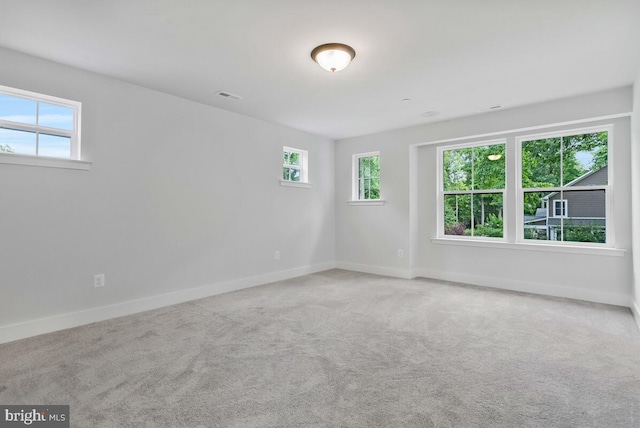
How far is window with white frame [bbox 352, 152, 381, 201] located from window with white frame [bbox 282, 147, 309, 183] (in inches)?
39.1

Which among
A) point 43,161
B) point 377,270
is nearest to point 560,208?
point 377,270

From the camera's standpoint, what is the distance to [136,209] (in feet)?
12.3

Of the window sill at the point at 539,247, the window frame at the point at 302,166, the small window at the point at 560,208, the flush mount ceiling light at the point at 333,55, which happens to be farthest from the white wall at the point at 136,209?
the small window at the point at 560,208

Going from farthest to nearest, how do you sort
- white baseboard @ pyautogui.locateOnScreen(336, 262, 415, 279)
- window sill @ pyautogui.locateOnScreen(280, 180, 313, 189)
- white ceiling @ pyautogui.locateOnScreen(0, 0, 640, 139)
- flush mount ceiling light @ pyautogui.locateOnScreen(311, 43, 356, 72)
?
white baseboard @ pyautogui.locateOnScreen(336, 262, 415, 279), window sill @ pyautogui.locateOnScreen(280, 180, 313, 189), flush mount ceiling light @ pyautogui.locateOnScreen(311, 43, 356, 72), white ceiling @ pyautogui.locateOnScreen(0, 0, 640, 139)

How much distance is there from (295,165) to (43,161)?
3.49m

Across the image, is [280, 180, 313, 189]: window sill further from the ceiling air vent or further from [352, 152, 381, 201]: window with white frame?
the ceiling air vent

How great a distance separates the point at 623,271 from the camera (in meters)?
3.95

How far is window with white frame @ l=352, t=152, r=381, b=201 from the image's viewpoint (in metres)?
6.10

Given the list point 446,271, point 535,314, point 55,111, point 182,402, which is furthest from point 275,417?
point 446,271

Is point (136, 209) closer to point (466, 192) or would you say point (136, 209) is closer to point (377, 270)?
point (377, 270)

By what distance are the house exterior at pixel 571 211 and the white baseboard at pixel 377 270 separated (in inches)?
74.0

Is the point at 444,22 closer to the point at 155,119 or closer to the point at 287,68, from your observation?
the point at 287,68

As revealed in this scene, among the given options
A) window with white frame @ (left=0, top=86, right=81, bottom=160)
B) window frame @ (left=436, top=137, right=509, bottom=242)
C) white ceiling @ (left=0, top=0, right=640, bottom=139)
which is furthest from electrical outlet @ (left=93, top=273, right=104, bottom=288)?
window frame @ (left=436, top=137, right=509, bottom=242)

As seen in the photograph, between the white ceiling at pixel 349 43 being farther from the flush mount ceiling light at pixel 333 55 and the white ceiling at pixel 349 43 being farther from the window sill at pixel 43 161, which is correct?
the window sill at pixel 43 161
